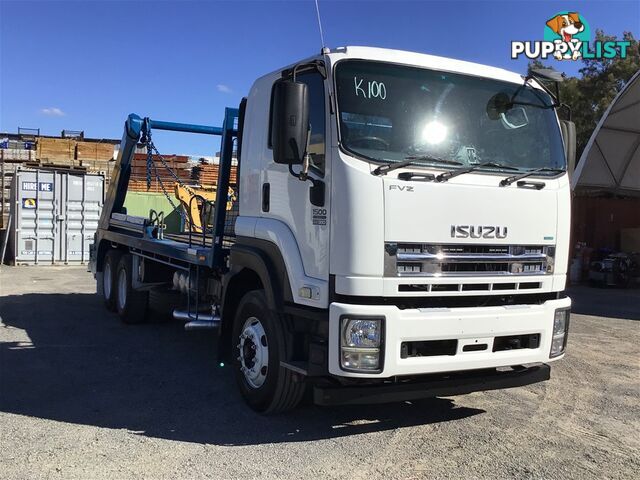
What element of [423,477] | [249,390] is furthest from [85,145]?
[423,477]

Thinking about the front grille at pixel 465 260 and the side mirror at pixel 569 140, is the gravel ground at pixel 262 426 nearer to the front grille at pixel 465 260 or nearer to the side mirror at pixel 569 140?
the front grille at pixel 465 260

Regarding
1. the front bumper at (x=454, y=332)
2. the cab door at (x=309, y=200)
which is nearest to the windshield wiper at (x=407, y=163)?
the cab door at (x=309, y=200)

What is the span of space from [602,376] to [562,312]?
2.31 meters

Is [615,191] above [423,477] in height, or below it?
above

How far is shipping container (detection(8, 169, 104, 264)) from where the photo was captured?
16891 mm

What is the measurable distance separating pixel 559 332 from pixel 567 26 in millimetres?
16679

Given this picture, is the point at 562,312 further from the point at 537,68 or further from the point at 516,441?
the point at 537,68

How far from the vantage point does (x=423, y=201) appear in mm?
4027

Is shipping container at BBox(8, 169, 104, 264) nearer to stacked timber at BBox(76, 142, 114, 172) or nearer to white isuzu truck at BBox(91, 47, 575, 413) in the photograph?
stacked timber at BBox(76, 142, 114, 172)

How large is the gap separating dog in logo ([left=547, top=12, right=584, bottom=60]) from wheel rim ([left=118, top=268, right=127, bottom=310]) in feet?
50.4

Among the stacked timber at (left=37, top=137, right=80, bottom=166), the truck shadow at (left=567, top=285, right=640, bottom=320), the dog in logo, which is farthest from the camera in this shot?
the stacked timber at (left=37, top=137, right=80, bottom=166)

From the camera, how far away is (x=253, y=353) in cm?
489

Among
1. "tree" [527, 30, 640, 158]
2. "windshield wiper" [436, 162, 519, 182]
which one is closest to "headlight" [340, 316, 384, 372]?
"windshield wiper" [436, 162, 519, 182]

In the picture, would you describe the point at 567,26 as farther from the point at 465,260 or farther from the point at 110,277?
the point at 465,260
